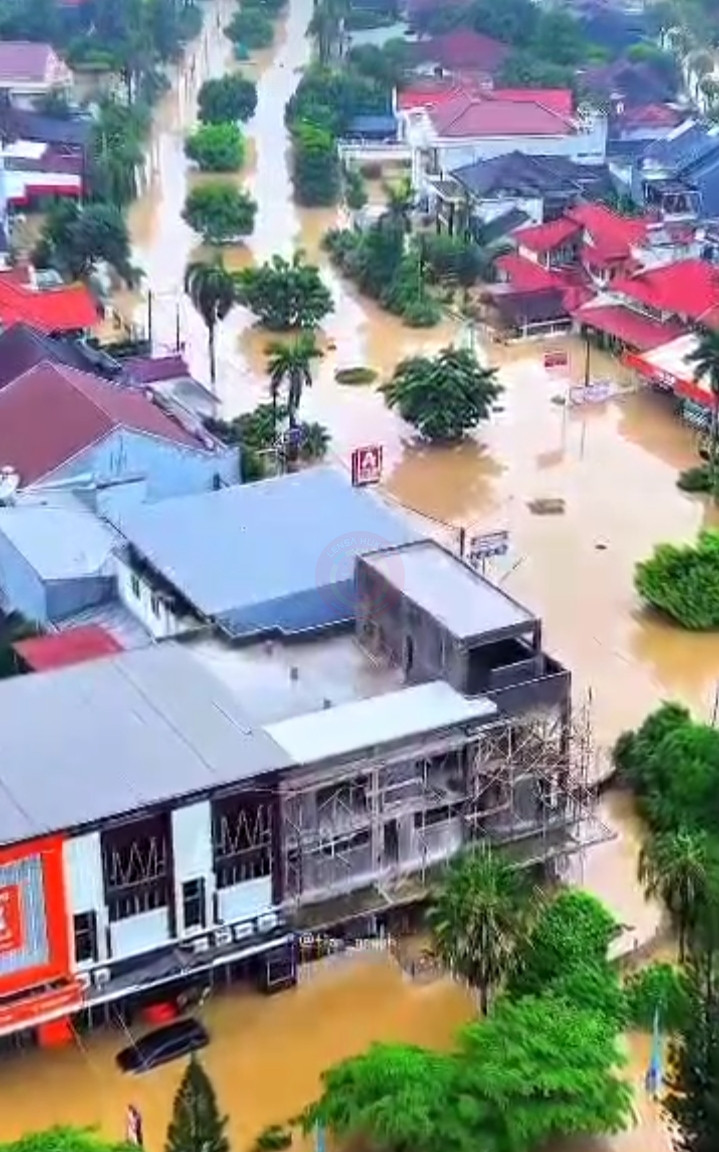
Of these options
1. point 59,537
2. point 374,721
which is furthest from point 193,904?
point 59,537

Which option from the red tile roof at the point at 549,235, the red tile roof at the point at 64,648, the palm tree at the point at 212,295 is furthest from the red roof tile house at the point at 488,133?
the red tile roof at the point at 64,648

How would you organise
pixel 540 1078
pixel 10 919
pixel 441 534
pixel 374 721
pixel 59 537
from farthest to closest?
pixel 441 534
pixel 59 537
pixel 374 721
pixel 10 919
pixel 540 1078

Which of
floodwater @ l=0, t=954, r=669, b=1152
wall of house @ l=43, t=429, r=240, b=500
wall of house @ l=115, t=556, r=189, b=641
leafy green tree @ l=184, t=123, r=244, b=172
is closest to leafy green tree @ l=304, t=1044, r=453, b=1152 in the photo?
floodwater @ l=0, t=954, r=669, b=1152

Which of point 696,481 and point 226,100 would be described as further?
point 226,100

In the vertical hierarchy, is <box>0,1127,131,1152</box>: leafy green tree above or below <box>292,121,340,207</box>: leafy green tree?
above

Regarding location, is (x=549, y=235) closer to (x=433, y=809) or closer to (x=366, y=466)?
(x=366, y=466)

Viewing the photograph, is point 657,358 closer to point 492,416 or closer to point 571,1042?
point 492,416

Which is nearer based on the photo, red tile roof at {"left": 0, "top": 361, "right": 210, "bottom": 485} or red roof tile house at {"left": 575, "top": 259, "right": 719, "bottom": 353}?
red tile roof at {"left": 0, "top": 361, "right": 210, "bottom": 485}

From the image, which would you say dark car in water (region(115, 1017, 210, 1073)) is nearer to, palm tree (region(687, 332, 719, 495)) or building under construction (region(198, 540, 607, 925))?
building under construction (region(198, 540, 607, 925))
